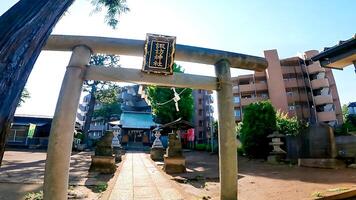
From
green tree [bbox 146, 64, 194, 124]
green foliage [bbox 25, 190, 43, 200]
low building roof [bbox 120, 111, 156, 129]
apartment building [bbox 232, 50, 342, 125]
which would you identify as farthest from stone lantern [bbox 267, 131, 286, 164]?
low building roof [bbox 120, 111, 156, 129]

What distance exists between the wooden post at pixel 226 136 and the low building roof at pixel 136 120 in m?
35.8

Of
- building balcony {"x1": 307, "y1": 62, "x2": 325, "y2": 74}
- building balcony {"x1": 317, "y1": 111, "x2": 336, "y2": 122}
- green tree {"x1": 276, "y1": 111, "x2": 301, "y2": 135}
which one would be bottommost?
green tree {"x1": 276, "y1": 111, "x2": 301, "y2": 135}

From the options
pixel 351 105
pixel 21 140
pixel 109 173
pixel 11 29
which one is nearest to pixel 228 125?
pixel 11 29

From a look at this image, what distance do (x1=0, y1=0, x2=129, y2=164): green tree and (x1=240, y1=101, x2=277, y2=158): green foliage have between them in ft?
53.3

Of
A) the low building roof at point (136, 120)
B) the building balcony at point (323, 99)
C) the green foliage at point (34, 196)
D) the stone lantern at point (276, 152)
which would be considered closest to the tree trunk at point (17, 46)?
the green foliage at point (34, 196)

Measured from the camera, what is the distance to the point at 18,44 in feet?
6.52

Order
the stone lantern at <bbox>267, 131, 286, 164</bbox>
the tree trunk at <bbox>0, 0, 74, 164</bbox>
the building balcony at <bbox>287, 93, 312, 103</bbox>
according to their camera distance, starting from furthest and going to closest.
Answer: the building balcony at <bbox>287, 93, 312, 103</bbox> < the stone lantern at <bbox>267, 131, 286, 164</bbox> < the tree trunk at <bbox>0, 0, 74, 164</bbox>

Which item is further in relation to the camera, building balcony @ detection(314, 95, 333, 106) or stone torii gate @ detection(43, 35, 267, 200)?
building balcony @ detection(314, 95, 333, 106)

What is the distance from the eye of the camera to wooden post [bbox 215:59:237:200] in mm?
5641

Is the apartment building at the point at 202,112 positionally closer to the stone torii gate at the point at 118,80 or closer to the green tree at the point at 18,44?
the stone torii gate at the point at 118,80

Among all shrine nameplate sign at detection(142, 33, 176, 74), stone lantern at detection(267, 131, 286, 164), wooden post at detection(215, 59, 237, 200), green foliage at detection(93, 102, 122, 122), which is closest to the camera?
wooden post at detection(215, 59, 237, 200)

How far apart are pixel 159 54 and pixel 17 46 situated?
4.32 meters

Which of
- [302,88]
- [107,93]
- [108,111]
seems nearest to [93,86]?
[107,93]

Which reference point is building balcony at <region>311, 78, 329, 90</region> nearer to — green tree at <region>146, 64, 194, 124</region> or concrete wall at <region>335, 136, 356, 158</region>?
green tree at <region>146, 64, 194, 124</region>
